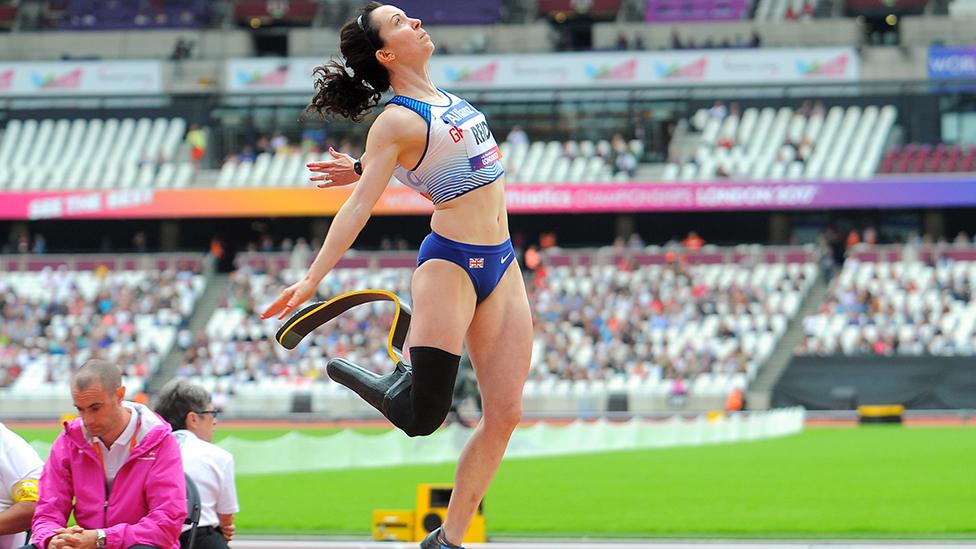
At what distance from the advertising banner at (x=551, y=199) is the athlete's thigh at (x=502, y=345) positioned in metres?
34.2

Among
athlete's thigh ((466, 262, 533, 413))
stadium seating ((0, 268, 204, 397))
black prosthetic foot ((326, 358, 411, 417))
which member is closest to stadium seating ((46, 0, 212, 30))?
stadium seating ((0, 268, 204, 397))

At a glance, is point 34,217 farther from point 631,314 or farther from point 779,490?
point 779,490

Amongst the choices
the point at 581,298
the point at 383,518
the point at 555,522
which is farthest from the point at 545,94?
the point at 383,518

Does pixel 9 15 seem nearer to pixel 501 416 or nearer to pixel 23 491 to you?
pixel 23 491

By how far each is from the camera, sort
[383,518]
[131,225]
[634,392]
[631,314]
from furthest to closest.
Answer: [131,225] < [631,314] < [634,392] < [383,518]

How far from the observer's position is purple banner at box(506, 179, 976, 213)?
42.1 m

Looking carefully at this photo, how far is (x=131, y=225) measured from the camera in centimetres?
4781

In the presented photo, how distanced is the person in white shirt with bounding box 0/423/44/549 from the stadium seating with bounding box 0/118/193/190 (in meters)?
39.3

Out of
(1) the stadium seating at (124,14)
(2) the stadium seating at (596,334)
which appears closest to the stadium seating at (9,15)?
(1) the stadium seating at (124,14)

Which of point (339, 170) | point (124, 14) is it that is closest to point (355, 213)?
point (339, 170)

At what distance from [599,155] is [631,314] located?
8.25 metres

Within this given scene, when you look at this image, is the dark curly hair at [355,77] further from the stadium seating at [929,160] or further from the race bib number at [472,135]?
the stadium seating at [929,160]

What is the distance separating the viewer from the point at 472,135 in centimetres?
639

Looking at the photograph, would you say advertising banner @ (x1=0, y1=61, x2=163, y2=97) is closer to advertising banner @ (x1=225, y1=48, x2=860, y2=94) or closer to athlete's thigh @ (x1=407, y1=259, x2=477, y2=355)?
advertising banner @ (x1=225, y1=48, x2=860, y2=94)
